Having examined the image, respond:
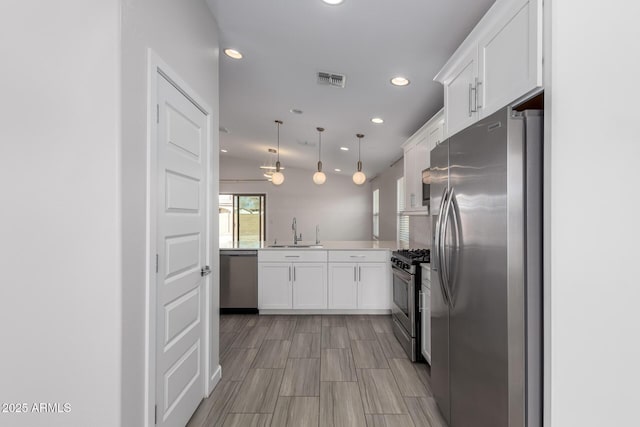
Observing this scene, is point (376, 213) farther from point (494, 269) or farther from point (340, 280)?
point (494, 269)

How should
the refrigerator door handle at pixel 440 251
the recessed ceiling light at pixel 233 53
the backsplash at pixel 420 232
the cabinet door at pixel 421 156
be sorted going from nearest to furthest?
the refrigerator door handle at pixel 440 251, the recessed ceiling light at pixel 233 53, the cabinet door at pixel 421 156, the backsplash at pixel 420 232

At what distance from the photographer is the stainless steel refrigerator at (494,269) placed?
4.16 feet

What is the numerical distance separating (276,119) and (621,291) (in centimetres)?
424

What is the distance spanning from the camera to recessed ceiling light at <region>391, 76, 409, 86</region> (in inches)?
110

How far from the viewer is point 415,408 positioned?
7.04ft

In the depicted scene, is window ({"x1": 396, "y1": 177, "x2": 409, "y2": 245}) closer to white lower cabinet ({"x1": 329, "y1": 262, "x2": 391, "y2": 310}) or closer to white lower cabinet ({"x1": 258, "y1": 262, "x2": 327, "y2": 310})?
white lower cabinet ({"x1": 329, "y1": 262, "x2": 391, "y2": 310})

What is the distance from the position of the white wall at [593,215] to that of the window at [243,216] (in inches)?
328

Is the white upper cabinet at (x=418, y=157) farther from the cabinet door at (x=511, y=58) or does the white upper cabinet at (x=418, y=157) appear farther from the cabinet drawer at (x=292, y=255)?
the cabinet drawer at (x=292, y=255)

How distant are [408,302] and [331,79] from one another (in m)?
2.20

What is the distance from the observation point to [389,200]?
6.78 m

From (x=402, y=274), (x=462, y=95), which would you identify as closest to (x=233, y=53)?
(x=462, y=95)

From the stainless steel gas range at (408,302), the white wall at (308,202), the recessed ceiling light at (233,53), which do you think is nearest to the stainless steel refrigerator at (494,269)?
the stainless steel gas range at (408,302)

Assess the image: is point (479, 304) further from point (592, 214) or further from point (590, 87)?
point (590, 87)

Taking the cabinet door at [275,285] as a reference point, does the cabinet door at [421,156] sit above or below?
above
